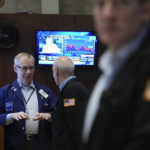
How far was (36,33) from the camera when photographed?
16.6ft

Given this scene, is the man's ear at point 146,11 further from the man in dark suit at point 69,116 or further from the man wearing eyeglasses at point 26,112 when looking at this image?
the man wearing eyeglasses at point 26,112

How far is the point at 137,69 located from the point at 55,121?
1.95 meters

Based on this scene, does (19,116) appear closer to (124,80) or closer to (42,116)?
(42,116)

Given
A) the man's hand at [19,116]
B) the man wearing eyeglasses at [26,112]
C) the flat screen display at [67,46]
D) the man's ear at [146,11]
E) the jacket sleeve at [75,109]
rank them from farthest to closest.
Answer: the flat screen display at [67,46] < the man wearing eyeglasses at [26,112] < the man's hand at [19,116] < the jacket sleeve at [75,109] < the man's ear at [146,11]

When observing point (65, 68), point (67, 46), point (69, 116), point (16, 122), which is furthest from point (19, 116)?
point (67, 46)

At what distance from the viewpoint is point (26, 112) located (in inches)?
118

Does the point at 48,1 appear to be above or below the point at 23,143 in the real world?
above

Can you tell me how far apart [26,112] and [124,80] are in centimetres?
228

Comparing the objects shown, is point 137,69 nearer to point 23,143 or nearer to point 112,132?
point 112,132

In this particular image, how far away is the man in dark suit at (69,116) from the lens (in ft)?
8.50

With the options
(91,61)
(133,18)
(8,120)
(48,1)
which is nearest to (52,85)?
(91,61)

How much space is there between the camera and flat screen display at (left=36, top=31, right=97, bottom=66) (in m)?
5.07

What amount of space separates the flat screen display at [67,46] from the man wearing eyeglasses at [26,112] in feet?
6.36

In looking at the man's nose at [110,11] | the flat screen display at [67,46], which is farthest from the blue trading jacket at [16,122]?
the man's nose at [110,11]
